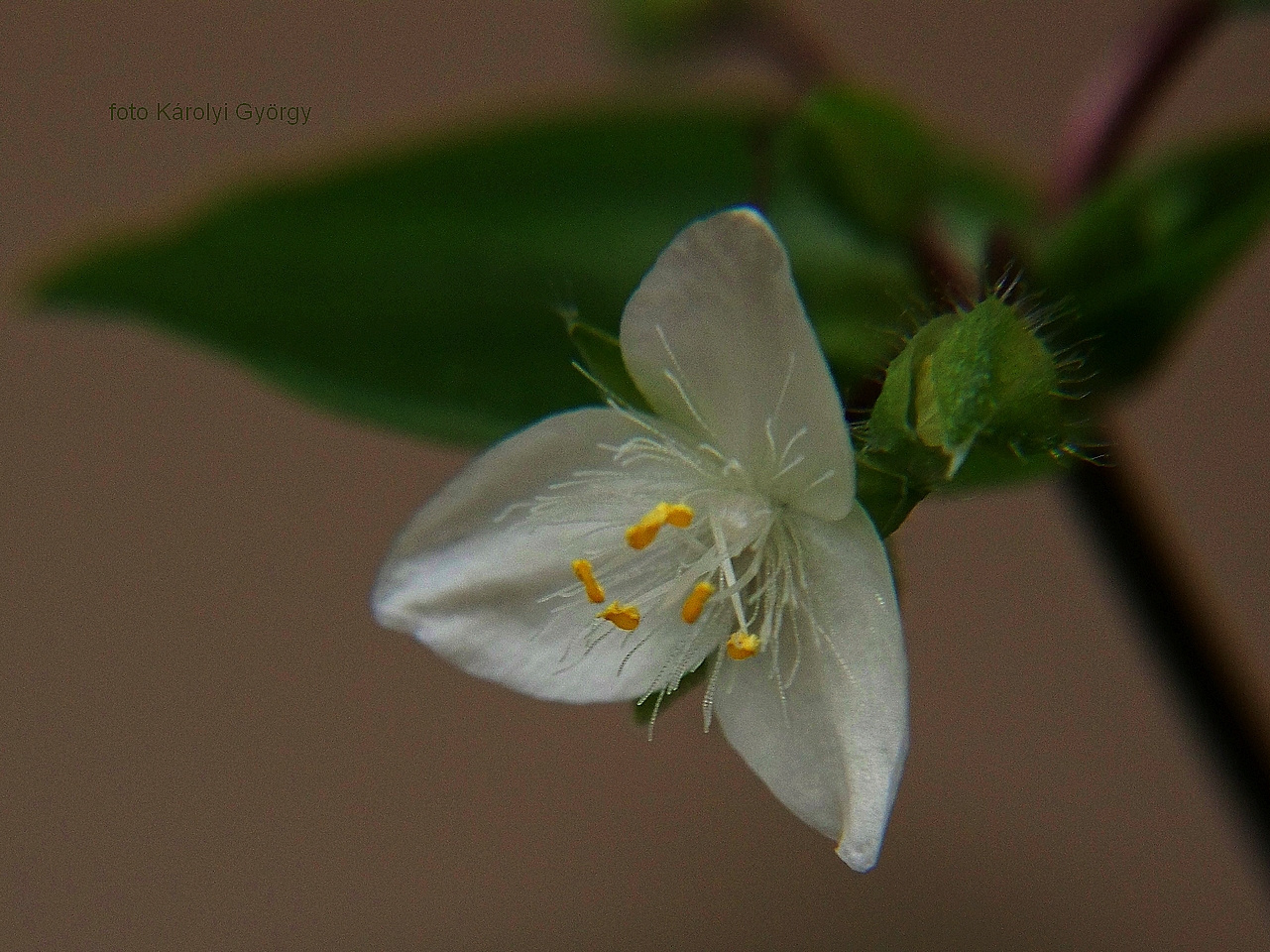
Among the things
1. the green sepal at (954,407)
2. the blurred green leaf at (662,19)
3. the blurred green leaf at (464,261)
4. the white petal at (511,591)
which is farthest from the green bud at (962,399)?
the blurred green leaf at (662,19)

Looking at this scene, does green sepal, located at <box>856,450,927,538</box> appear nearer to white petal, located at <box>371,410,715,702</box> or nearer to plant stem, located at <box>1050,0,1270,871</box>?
white petal, located at <box>371,410,715,702</box>

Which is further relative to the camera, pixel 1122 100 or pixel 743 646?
pixel 1122 100

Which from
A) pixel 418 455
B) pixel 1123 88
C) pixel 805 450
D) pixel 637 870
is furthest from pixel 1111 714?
pixel 805 450

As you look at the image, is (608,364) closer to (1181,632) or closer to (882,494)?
(882,494)

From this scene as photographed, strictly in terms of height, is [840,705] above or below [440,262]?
below

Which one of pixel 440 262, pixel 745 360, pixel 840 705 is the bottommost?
pixel 840 705

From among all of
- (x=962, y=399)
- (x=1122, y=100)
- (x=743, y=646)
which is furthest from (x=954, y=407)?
(x=1122, y=100)

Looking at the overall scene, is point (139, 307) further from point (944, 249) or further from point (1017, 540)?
point (1017, 540)
